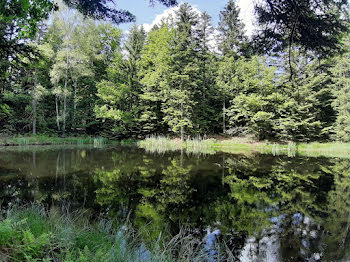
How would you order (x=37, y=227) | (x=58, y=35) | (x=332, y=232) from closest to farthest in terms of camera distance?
(x=37, y=227)
(x=332, y=232)
(x=58, y=35)

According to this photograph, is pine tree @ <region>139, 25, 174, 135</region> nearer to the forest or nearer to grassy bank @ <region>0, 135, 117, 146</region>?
the forest

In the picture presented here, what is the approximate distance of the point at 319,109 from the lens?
21.6 meters

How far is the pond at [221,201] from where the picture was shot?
3215 mm

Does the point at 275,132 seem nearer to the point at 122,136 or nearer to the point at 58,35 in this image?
the point at 122,136

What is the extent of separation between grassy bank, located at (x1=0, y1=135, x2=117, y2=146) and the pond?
32.7ft

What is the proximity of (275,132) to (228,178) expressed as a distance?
15675 millimetres

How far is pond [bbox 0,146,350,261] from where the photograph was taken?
10.5 feet

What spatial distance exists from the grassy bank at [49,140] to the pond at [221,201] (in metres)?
9.96

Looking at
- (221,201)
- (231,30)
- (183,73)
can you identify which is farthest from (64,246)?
(231,30)

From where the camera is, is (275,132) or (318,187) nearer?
(318,187)

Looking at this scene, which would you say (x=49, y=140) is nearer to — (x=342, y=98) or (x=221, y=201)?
(x=221, y=201)

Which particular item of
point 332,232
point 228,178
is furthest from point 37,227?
point 228,178

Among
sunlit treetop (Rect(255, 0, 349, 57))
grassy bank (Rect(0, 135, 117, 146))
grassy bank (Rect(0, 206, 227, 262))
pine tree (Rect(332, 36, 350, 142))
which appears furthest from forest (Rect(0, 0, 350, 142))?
grassy bank (Rect(0, 206, 227, 262))

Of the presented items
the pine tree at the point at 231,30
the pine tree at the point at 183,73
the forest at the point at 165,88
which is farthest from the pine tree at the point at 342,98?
the pine tree at the point at 183,73
